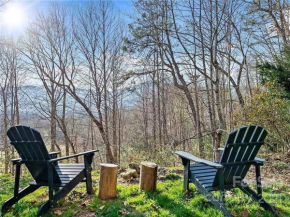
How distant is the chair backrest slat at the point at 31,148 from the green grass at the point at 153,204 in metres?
0.43

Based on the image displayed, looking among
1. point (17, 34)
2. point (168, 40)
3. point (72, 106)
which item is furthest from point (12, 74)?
point (168, 40)

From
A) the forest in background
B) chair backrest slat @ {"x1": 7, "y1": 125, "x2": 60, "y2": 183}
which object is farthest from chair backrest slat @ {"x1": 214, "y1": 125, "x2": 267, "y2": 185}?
the forest in background

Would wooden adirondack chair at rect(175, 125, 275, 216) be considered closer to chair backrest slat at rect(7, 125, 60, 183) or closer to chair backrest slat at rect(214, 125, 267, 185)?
chair backrest slat at rect(214, 125, 267, 185)

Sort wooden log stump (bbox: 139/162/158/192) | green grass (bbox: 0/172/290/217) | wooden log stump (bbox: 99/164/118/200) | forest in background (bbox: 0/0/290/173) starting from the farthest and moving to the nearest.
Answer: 1. forest in background (bbox: 0/0/290/173)
2. wooden log stump (bbox: 139/162/158/192)
3. wooden log stump (bbox: 99/164/118/200)
4. green grass (bbox: 0/172/290/217)

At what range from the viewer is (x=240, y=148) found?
84.5 inches

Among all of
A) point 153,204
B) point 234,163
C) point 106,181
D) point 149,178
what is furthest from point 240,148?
point 106,181

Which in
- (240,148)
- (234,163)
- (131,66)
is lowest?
(234,163)

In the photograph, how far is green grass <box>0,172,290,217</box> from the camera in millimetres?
2209

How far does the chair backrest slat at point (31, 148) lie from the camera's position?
223 centimetres

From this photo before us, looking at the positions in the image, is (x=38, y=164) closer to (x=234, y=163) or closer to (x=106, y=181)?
(x=106, y=181)

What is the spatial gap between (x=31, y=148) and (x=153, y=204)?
1.50 metres

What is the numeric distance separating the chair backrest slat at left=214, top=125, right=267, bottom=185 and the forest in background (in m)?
3.30

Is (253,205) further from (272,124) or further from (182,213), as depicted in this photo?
(272,124)

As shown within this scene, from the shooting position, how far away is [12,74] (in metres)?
9.97
